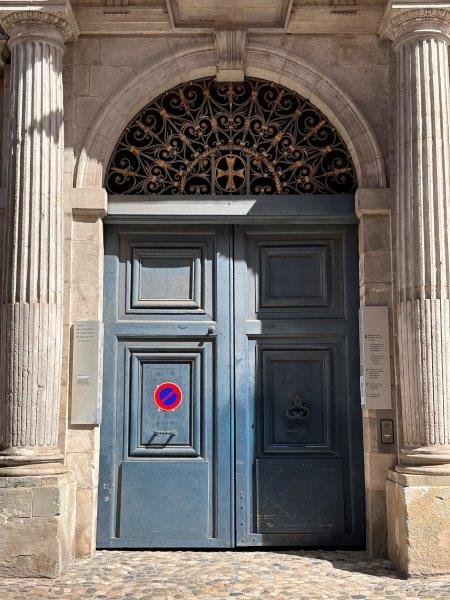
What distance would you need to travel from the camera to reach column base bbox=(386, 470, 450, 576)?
20.8ft

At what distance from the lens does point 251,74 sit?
25.2 feet

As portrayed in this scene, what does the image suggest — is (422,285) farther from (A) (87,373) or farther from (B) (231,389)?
(A) (87,373)

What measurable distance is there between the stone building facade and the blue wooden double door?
168mm

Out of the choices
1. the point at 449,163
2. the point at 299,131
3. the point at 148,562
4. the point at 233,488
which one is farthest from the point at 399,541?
the point at 299,131

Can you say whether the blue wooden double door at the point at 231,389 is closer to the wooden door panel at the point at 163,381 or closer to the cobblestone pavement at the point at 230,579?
the wooden door panel at the point at 163,381

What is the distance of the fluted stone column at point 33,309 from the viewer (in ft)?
21.3

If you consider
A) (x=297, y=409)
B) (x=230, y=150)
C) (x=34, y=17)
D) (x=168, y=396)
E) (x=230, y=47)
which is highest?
(x=34, y=17)

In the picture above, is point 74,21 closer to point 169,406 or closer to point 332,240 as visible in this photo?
point 332,240

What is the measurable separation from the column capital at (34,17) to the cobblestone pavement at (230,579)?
453 centimetres

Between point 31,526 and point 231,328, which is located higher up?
point 231,328

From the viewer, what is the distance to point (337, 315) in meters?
7.54

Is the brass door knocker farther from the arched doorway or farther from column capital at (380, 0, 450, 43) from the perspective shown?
column capital at (380, 0, 450, 43)

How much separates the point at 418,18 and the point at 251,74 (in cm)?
156

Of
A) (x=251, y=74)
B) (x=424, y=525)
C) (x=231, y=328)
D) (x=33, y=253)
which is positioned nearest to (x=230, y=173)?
(x=251, y=74)
